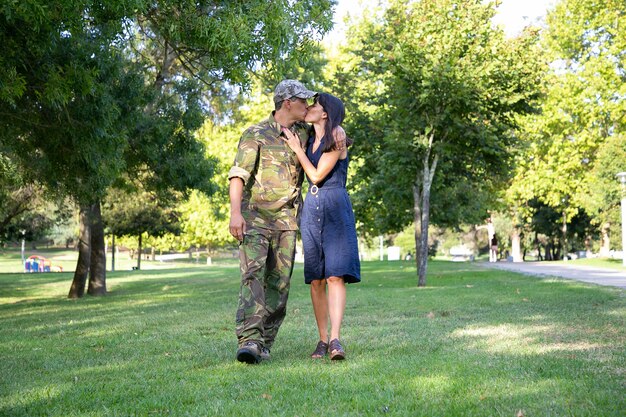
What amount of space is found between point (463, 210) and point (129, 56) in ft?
66.3

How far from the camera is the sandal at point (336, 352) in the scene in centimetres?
586

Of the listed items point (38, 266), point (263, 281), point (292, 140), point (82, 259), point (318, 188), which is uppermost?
point (292, 140)

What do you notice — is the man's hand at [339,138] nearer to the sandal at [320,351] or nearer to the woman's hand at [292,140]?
the woman's hand at [292,140]

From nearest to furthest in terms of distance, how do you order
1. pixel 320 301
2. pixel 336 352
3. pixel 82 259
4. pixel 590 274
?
pixel 336 352 → pixel 320 301 → pixel 82 259 → pixel 590 274

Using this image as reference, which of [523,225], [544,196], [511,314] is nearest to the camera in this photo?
[511,314]

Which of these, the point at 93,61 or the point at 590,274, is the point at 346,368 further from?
the point at 590,274

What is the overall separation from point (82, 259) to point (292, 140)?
54.5 ft

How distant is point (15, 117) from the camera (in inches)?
455

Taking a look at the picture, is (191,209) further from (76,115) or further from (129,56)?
(76,115)

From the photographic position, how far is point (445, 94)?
60.8 ft

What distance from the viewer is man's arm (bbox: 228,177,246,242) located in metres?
6.05

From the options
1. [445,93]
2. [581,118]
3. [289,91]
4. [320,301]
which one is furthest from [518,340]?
[581,118]

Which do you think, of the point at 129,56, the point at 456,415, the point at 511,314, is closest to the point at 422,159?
the point at 129,56

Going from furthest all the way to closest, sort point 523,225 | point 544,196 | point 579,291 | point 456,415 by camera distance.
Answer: point 523,225, point 544,196, point 579,291, point 456,415
